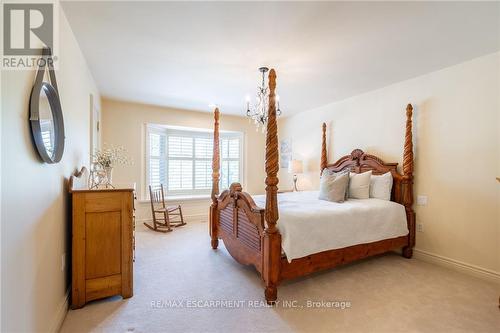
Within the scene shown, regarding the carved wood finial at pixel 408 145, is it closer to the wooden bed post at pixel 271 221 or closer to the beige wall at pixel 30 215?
the wooden bed post at pixel 271 221

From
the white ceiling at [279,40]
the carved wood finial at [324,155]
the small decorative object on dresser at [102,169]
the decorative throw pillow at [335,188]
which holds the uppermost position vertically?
the white ceiling at [279,40]

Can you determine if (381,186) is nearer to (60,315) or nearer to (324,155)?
(324,155)

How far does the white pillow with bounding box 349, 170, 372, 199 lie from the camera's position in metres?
3.23

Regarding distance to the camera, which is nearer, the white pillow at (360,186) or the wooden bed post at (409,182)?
the wooden bed post at (409,182)

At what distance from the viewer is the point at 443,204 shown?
282cm

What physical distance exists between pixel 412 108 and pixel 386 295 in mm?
2301

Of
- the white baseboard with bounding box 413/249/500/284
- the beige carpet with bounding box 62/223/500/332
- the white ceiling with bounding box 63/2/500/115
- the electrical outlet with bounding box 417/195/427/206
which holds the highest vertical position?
the white ceiling with bounding box 63/2/500/115

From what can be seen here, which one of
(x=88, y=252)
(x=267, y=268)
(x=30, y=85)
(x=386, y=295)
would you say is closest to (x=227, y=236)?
(x=267, y=268)

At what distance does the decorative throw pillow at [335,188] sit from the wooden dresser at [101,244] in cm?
230

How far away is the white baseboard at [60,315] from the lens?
62.7 inches

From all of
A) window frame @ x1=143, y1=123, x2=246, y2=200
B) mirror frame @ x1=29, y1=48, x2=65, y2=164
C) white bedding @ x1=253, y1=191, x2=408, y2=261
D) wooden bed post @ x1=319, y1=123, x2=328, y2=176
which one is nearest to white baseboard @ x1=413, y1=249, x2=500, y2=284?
white bedding @ x1=253, y1=191, x2=408, y2=261

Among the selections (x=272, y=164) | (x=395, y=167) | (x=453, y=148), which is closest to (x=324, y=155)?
(x=395, y=167)

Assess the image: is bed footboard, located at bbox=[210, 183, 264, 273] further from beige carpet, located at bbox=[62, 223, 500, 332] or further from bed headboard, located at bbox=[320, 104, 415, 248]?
bed headboard, located at bbox=[320, 104, 415, 248]

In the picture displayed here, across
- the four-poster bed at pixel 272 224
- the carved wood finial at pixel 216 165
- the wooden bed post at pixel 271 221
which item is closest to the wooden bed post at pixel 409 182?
the four-poster bed at pixel 272 224
